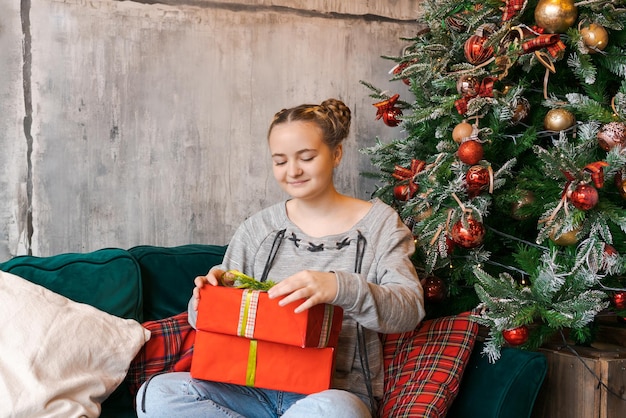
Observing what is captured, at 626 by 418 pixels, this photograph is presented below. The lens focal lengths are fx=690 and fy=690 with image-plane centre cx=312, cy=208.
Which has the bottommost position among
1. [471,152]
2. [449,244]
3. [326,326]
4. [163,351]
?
[163,351]

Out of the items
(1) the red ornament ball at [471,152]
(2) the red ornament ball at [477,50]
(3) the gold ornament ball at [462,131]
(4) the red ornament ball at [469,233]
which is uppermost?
(2) the red ornament ball at [477,50]

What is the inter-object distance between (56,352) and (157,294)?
18.7 inches

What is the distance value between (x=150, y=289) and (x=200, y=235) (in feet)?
1.56

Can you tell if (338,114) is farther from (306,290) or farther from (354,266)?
(306,290)

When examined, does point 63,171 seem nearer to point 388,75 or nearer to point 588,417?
point 388,75

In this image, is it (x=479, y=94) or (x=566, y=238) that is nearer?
(x=566, y=238)

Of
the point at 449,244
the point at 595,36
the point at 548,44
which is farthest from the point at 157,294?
the point at 595,36

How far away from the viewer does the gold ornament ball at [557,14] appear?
6.26 ft

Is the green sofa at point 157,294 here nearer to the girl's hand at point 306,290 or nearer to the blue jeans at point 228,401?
the blue jeans at point 228,401

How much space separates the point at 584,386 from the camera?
1.87 metres

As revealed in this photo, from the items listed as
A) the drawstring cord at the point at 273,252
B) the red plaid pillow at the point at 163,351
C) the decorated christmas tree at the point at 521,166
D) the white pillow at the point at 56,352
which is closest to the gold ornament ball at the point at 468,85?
the decorated christmas tree at the point at 521,166

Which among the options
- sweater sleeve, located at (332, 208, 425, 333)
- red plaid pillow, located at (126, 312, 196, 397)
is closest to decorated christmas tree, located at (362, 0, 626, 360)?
sweater sleeve, located at (332, 208, 425, 333)

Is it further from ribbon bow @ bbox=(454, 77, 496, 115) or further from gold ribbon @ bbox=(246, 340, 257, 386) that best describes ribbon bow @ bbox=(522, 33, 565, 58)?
gold ribbon @ bbox=(246, 340, 257, 386)

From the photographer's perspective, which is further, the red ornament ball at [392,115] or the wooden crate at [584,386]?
the red ornament ball at [392,115]
